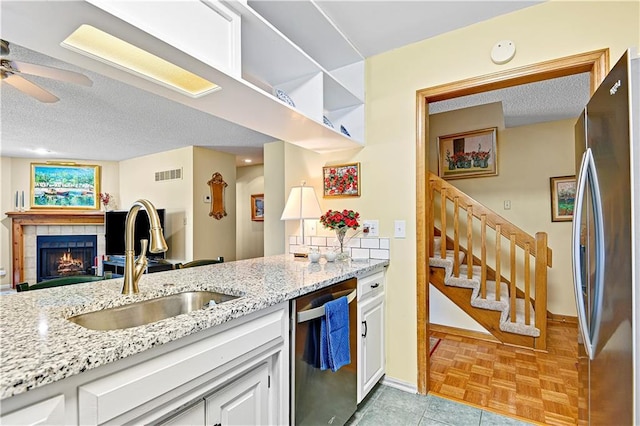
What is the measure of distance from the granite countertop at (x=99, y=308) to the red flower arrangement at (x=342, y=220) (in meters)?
0.48

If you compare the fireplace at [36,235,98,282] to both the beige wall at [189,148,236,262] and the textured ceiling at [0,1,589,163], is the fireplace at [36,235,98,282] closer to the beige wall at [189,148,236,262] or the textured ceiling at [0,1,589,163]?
the textured ceiling at [0,1,589,163]

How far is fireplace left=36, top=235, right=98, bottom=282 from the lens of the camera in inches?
229

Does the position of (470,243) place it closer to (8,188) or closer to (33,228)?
(33,228)

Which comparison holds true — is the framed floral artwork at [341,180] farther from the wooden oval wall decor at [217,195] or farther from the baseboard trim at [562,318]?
the wooden oval wall decor at [217,195]

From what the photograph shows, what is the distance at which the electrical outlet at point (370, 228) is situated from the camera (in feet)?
7.68

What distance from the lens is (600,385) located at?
1.16m

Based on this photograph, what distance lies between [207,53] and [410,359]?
2184 millimetres

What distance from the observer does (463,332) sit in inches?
127

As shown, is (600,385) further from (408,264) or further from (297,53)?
(297,53)

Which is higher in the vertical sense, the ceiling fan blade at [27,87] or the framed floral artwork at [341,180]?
the ceiling fan blade at [27,87]

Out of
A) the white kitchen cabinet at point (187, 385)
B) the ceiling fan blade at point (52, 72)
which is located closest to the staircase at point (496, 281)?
the white kitchen cabinet at point (187, 385)

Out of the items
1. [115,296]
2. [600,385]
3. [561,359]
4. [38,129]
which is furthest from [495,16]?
[38,129]

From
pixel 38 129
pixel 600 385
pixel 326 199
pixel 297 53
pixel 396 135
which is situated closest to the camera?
pixel 600 385

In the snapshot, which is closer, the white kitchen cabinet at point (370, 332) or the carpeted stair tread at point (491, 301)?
the white kitchen cabinet at point (370, 332)
